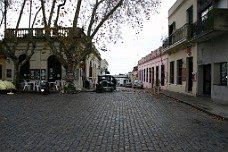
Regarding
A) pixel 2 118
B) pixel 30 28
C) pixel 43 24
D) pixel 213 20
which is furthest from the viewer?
pixel 30 28

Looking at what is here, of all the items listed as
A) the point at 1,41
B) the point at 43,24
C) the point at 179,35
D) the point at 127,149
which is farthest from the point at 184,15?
the point at 127,149

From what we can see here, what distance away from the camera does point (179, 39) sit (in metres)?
25.9

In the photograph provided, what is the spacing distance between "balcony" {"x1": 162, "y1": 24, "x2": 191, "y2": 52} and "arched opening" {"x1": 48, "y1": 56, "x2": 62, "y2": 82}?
10.8m

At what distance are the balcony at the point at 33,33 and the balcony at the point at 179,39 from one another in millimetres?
8935

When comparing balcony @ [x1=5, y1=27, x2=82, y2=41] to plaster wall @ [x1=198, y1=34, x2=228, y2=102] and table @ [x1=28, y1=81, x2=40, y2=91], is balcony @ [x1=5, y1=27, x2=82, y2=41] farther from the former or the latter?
plaster wall @ [x1=198, y1=34, x2=228, y2=102]

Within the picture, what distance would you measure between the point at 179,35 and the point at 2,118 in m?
18.3

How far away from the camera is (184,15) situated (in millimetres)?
25938

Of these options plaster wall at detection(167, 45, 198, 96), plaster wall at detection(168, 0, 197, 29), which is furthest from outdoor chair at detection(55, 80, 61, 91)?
plaster wall at detection(168, 0, 197, 29)

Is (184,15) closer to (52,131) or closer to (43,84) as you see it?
→ (43,84)

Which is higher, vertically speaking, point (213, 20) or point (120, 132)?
point (213, 20)

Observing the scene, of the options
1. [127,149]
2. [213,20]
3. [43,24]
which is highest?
[43,24]

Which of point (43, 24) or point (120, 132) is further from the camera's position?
point (43, 24)

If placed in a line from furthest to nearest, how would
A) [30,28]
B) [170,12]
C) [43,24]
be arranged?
[170,12]
[30,28]
[43,24]

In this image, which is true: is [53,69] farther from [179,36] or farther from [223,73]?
[223,73]
